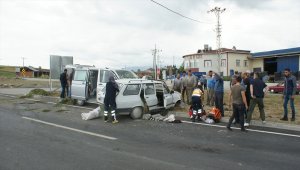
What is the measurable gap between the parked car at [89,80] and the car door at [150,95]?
2573 millimetres

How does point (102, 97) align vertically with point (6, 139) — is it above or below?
above

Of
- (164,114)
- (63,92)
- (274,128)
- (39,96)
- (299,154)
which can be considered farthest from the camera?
(39,96)

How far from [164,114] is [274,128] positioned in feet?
14.7

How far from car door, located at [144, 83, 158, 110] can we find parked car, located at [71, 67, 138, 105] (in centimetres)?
257

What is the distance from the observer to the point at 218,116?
11766mm

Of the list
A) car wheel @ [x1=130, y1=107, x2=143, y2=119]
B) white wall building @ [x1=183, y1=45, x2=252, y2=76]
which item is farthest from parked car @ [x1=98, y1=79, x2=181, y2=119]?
white wall building @ [x1=183, y1=45, x2=252, y2=76]

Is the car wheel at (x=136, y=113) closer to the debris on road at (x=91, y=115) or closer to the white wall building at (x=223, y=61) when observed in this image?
the debris on road at (x=91, y=115)

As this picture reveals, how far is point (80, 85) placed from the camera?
16.3 m

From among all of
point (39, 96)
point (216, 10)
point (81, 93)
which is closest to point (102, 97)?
point (81, 93)

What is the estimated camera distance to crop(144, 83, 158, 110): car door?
13102 mm

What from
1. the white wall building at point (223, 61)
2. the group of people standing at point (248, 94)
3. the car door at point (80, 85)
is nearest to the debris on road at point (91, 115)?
the car door at point (80, 85)

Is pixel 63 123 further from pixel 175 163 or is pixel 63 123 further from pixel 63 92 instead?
pixel 63 92

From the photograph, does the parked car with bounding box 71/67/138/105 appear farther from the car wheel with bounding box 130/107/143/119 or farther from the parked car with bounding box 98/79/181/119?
the car wheel with bounding box 130/107/143/119

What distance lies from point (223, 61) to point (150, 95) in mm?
58816
